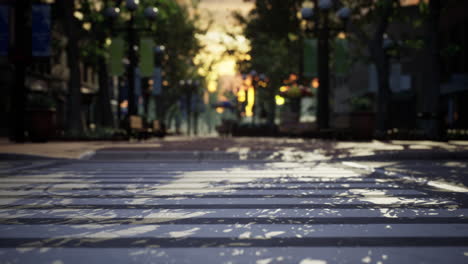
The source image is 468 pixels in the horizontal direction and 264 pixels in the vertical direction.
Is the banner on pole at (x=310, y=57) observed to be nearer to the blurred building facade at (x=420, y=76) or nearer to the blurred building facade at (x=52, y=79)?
the blurred building facade at (x=420, y=76)

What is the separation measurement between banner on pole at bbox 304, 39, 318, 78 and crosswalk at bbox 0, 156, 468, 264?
578 inches

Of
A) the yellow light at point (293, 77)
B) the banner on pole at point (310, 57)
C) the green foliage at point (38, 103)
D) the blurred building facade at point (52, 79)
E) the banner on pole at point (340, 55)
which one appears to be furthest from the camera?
the yellow light at point (293, 77)

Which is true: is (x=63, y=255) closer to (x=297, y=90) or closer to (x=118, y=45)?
(x=118, y=45)

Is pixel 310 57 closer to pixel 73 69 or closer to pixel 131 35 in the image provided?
pixel 131 35

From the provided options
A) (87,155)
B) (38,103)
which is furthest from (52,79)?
(87,155)

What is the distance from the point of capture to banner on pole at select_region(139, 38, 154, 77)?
25703mm

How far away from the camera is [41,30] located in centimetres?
1881

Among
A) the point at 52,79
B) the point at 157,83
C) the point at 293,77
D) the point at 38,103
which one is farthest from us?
the point at 293,77

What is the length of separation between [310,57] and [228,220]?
19304 millimetres

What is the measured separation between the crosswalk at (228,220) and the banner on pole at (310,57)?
14.7 m

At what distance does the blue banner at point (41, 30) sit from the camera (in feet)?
61.5

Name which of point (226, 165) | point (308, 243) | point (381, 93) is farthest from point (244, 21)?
point (308, 243)

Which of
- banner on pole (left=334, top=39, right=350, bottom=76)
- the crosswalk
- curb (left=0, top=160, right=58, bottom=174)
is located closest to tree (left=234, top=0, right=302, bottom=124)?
banner on pole (left=334, top=39, right=350, bottom=76)

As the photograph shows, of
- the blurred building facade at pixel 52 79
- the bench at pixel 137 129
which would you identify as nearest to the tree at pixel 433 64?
the bench at pixel 137 129
